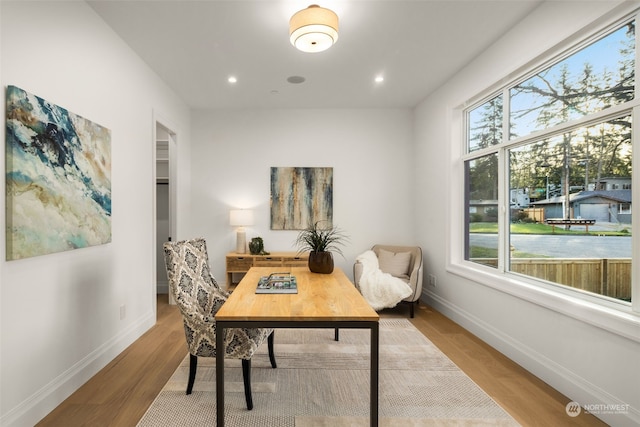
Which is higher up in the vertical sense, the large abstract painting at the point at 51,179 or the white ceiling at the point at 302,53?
the white ceiling at the point at 302,53

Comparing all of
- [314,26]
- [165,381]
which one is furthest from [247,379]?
[314,26]

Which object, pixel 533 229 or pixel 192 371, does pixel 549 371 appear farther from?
pixel 192 371

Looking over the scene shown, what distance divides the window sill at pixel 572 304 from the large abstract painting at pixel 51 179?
325cm

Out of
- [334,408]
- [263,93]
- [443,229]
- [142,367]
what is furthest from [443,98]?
[142,367]

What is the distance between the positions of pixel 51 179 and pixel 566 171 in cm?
342

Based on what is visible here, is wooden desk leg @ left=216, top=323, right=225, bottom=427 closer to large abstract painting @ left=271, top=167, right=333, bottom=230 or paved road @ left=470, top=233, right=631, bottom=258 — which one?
paved road @ left=470, top=233, right=631, bottom=258

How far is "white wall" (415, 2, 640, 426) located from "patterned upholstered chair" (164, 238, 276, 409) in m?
1.96

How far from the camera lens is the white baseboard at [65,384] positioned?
1.75m

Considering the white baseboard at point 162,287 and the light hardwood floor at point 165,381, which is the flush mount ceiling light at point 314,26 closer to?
the light hardwood floor at point 165,381

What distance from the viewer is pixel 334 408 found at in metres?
1.97

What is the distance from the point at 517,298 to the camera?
2.58m

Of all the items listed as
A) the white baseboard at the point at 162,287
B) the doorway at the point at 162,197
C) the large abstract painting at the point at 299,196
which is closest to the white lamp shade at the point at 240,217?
the large abstract painting at the point at 299,196

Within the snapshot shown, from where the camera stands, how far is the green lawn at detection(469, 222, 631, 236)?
1992 mm

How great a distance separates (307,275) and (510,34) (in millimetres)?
2576
